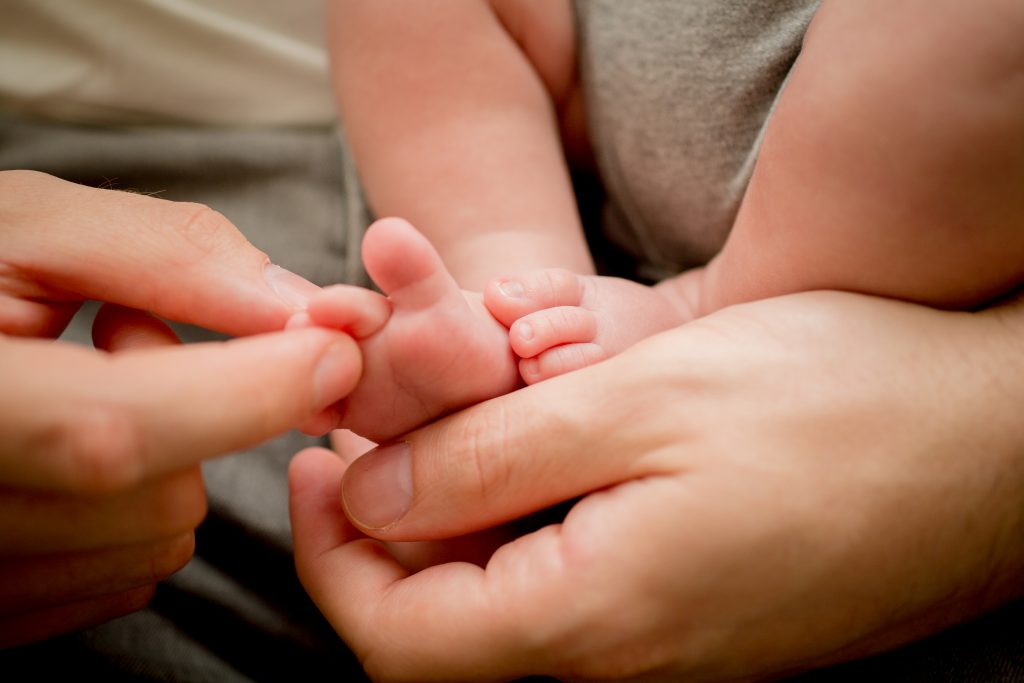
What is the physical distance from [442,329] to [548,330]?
0.10 metres

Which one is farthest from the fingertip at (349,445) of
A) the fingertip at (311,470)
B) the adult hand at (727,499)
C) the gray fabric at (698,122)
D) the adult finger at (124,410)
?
the gray fabric at (698,122)

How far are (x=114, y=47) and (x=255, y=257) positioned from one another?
0.54 meters

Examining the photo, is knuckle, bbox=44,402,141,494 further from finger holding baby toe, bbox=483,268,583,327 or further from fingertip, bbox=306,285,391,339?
finger holding baby toe, bbox=483,268,583,327

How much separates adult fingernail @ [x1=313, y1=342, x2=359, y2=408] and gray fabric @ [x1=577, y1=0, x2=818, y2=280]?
423 mm

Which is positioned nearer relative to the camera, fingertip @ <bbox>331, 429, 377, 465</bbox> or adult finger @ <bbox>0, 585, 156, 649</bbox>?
adult finger @ <bbox>0, 585, 156, 649</bbox>

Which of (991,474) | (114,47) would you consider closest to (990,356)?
(991,474)

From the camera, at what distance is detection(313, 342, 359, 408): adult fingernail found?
1.46ft

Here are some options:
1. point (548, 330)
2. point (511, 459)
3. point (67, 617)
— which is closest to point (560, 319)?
point (548, 330)

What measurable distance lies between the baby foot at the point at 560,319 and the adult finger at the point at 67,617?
37 centimetres

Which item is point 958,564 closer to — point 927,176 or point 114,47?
point 927,176

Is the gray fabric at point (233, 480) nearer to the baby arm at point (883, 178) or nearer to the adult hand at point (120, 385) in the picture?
the adult hand at point (120, 385)

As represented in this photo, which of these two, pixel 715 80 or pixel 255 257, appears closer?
pixel 255 257

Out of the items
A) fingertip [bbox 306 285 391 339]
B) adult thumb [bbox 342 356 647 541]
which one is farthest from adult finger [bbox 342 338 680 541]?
fingertip [bbox 306 285 391 339]

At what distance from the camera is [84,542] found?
1.42ft
